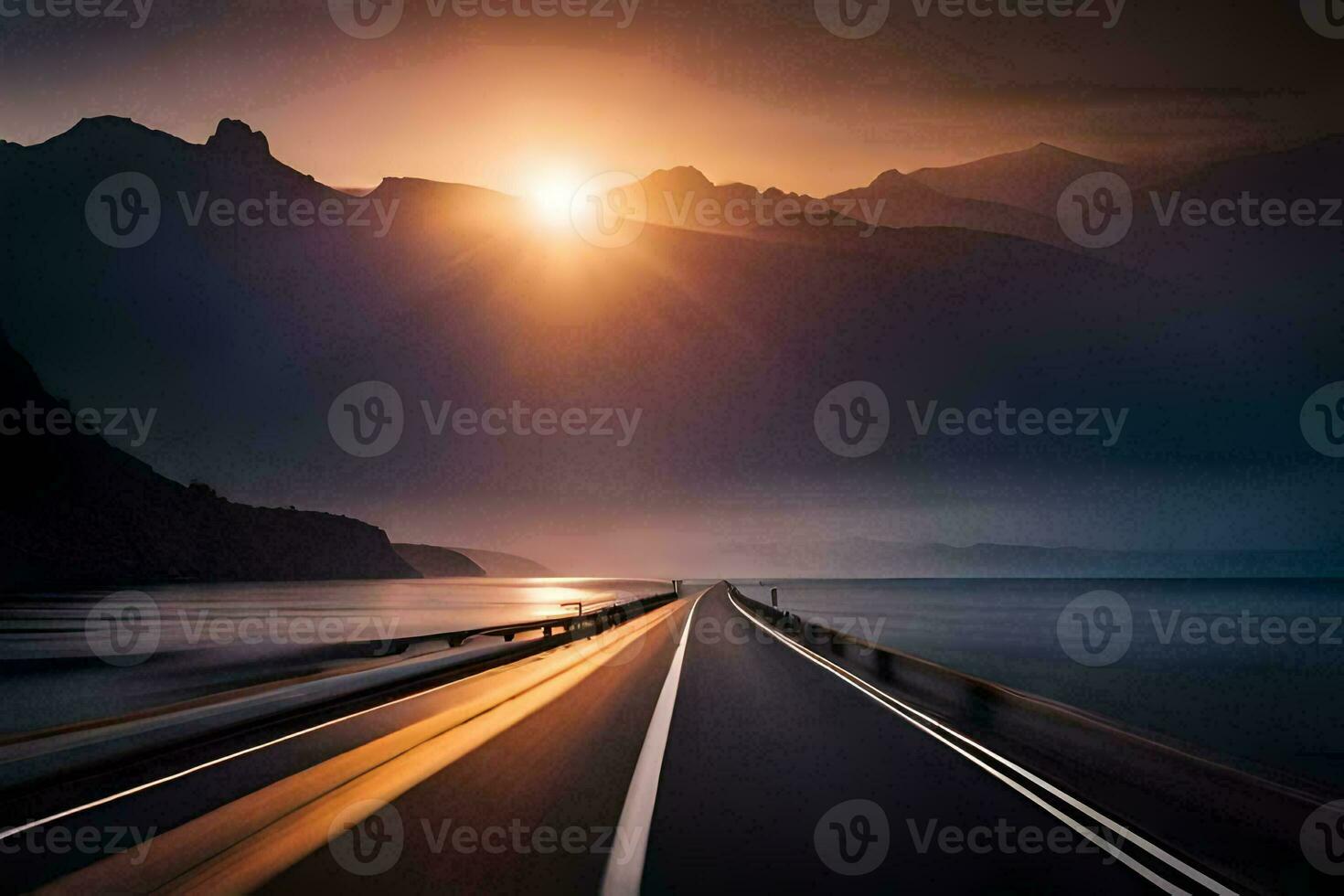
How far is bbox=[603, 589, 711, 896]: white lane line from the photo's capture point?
6.94m

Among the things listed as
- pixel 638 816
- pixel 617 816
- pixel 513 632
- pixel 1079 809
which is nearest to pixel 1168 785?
pixel 1079 809

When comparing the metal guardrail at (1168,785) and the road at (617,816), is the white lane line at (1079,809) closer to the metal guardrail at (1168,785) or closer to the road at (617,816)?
Answer: the road at (617,816)

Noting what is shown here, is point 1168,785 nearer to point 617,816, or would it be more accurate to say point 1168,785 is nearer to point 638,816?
point 638,816

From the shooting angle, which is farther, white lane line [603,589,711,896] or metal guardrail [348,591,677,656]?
metal guardrail [348,591,677,656]

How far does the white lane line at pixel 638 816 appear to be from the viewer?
6.94m

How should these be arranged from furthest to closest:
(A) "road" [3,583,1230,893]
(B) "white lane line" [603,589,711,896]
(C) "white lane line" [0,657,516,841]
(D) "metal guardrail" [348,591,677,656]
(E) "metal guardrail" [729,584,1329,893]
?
1. (D) "metal guardrail" [348,591,677,656]
2. (C) "white lane line" [0,657,516,841]
3. (E) "metal guardrail" [729,584,1329,893]
4. (A) "road" [3,583,1230,893]
5. (B) "white lane line" [603,589,711,896]

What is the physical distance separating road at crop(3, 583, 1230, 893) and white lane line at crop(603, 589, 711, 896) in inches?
1.3

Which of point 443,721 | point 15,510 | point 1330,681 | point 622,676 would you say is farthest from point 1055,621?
point 15,510

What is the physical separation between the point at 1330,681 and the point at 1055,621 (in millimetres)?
68298

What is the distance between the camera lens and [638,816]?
9.10 meters

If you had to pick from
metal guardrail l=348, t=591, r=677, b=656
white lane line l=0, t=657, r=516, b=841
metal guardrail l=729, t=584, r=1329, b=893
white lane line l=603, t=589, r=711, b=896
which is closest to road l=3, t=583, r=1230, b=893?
white lane line l=603, t=589, r=711, b=896

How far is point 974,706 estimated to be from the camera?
56.9ft

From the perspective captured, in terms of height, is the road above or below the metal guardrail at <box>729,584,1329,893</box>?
below

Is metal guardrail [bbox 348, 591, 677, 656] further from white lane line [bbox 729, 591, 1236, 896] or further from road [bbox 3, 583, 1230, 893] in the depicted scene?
road [bbox 3, 583, 1230, 893]
